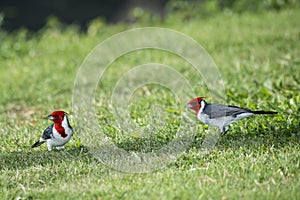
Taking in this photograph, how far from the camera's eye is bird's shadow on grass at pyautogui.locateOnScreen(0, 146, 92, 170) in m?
4.30

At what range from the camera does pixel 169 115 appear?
18.0ft

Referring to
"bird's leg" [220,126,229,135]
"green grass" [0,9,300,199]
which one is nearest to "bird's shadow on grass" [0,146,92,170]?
"green grass" [0,9,300,199]

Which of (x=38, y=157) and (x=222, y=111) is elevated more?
(x=222, y=111)

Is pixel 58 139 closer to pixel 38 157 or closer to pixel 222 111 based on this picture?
pixel 38 157

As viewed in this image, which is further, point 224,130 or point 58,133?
point 224,130

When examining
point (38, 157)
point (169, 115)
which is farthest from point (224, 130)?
point (38, 157)

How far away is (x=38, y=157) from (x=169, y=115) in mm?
1518

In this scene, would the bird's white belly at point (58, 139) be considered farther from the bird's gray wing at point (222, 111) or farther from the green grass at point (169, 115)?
the bird's gray wing at point (222, 111)

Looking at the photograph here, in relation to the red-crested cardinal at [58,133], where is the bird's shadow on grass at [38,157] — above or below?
below

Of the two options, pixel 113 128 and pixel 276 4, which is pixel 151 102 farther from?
pixel 276 4

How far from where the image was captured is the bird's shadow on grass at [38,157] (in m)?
4.30

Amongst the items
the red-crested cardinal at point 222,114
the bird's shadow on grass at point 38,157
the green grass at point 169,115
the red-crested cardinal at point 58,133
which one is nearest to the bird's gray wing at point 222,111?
the red-crested cardinal at point 222,114

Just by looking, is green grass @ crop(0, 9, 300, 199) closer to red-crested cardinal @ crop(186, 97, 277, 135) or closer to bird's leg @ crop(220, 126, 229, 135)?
bird's leg @ crop(220, 126, 229, 135)

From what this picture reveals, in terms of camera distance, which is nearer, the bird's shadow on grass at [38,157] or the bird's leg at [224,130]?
the bird's shadow on grass at [38,157]
